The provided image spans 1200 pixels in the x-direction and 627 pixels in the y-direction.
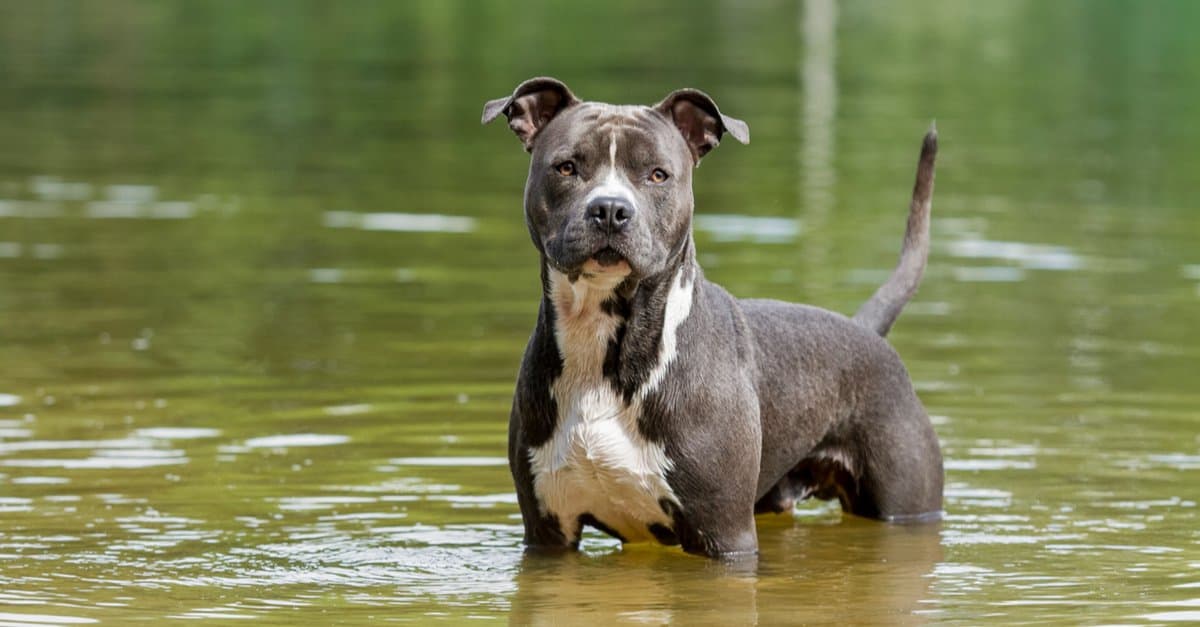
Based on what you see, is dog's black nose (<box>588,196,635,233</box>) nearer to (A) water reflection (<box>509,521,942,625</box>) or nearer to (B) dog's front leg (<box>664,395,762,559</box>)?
(B) dog's front leg (<box>664,395,762,559</box>)

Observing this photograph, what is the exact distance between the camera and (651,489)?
7664 mm

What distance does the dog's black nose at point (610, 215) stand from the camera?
7.16 meters

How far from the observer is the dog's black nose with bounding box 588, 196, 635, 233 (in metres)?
7.16

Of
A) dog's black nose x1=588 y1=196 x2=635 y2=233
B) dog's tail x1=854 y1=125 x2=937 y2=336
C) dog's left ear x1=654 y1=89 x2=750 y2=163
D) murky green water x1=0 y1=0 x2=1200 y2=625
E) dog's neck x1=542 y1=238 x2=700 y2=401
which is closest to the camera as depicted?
dog's black nose x1=588 y1=196 x2=635 y2=233

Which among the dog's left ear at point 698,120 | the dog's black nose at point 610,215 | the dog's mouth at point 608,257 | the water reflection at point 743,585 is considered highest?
the dog's left ear at point 698,120

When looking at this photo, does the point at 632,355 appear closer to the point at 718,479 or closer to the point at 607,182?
the point at 718,479

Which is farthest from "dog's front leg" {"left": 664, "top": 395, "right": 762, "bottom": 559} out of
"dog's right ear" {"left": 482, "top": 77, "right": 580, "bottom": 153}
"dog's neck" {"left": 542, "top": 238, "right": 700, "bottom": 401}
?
"dog's right ear" {"left": 482, "top": 77, "right": 580, "bottom": 153}

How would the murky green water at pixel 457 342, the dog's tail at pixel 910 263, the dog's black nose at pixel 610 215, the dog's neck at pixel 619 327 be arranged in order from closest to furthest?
the dog's black nose at pixel 610 215 → the dog's neck at pixel 619 327 → the murky green water at pixel 457 342 → the dog's tail at pixel 910 263

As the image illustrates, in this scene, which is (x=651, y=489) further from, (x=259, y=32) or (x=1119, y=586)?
(x=259, y=32)

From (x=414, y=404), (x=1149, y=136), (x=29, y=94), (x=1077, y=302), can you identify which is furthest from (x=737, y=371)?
(x=29, y=94)

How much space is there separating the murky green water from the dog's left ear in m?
1.50

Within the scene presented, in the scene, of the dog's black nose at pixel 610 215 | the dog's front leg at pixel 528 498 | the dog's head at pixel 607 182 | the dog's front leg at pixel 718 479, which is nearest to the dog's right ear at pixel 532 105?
the dog's head at pixel 607 182

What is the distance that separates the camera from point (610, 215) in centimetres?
715

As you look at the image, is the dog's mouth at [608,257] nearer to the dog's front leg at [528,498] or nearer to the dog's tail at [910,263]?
the dog's front leg at [528,498]
